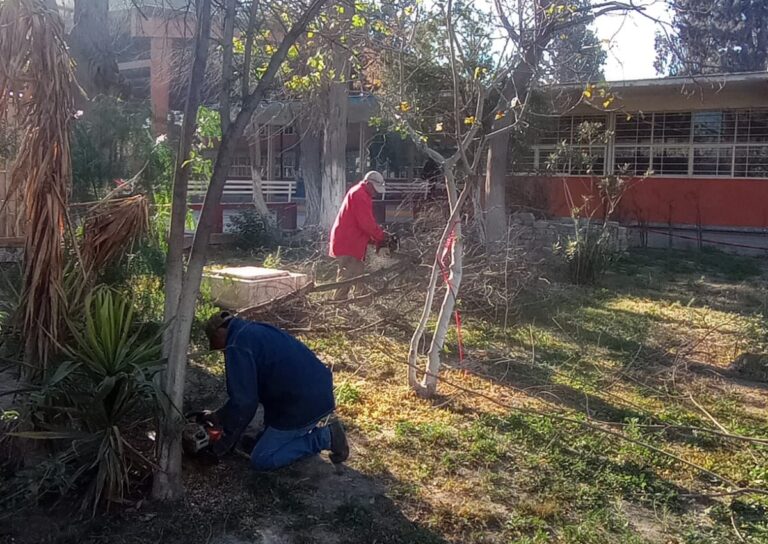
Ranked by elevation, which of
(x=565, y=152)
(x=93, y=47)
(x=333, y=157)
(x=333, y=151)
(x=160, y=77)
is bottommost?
(x=333, y=157)

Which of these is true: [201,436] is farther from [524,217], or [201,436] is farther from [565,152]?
[565,152]

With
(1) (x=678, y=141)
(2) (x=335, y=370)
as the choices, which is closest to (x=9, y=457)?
(2) (x=335, y=370)

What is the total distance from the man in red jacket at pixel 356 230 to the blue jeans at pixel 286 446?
13.3ft

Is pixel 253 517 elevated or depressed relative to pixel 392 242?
depressed

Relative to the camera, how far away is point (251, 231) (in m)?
15.8

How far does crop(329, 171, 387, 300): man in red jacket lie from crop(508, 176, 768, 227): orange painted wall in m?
10.0

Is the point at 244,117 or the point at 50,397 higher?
the point at 244,117

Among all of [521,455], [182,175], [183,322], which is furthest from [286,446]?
[182,175]

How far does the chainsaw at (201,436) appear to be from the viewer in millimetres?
4586

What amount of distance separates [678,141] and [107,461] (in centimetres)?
1801

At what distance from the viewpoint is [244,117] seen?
435 cm

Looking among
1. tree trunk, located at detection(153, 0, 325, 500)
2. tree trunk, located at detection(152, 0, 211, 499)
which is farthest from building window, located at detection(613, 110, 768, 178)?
tree trunk, located at detection(152, 0, 211, 499)

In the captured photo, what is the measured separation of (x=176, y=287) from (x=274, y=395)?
938 millimetres

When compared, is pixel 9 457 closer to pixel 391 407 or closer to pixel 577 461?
pixel 391 407
